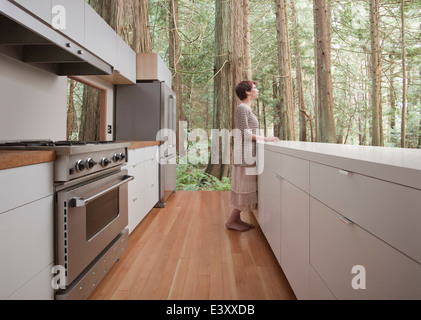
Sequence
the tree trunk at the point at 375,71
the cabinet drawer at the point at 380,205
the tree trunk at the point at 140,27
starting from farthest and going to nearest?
the tree trunk at the point at 375,71 < the tree trunk at the point at 140,27 < the cabinet drawer at the point at 380,205

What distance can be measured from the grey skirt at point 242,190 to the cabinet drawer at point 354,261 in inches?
61.0

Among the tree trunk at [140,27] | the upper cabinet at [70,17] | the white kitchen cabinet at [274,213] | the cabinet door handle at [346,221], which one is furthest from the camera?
the tree trunk at [140,27]

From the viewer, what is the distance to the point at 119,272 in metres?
1.94

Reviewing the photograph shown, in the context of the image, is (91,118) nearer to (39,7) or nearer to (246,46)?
(39,7)

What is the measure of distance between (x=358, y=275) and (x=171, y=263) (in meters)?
1.55

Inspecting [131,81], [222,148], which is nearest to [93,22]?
[131,81]

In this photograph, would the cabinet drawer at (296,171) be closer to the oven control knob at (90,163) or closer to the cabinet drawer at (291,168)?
the cabinet drawer at (291,168)

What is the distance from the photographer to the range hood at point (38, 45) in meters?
1.44

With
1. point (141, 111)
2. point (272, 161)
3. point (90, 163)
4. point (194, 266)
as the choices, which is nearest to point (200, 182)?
point (141, 111)

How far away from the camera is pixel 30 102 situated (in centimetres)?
208

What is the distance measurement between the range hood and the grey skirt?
1.69 meters

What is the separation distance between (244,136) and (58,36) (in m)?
1.80

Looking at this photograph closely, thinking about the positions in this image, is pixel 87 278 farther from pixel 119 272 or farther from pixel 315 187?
pixel 315 187

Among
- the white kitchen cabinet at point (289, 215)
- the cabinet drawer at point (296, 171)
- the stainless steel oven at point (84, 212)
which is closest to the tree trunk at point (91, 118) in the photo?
the stainless steel oven at point (84, 212)
